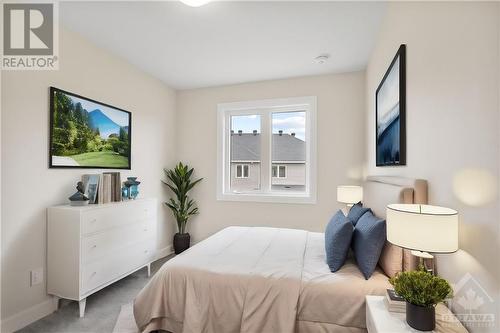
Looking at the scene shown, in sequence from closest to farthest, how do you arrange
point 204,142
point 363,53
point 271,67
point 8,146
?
point 8,146
point 363,53
point 271,67
point 204,142

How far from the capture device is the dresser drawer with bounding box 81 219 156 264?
2189mm

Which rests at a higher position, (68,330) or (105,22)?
(105,22)

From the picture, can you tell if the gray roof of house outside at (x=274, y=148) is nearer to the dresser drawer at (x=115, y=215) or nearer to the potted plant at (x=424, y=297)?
the dresser drawer at (x=115, y=215)

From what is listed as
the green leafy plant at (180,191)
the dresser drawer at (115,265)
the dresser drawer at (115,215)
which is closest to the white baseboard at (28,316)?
the dresser drawer at (115,265)

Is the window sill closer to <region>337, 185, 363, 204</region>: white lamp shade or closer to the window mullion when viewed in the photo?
the window mullion

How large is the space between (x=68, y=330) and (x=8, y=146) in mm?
1530

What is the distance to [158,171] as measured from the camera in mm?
3721

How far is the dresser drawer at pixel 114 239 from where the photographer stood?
2189 mm

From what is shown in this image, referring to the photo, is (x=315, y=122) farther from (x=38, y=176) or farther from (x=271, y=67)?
(x=38, y=176)

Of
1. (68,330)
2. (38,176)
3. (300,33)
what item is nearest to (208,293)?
(68,330)

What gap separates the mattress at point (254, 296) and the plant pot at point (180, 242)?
1963 millimetres

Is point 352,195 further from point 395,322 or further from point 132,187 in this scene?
point 132,187

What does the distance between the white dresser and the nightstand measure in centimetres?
223

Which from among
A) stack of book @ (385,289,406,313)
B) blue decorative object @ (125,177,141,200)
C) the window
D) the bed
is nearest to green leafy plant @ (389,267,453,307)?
stack of book @ (385,289,406,313)
